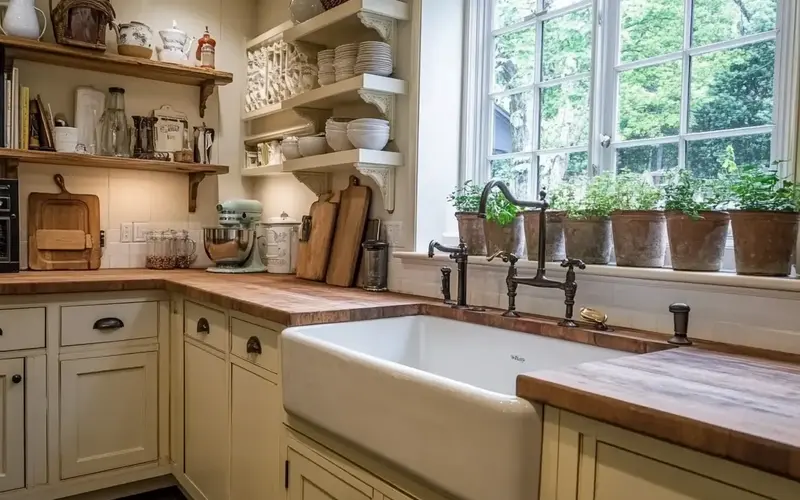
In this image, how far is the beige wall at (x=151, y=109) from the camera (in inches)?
117

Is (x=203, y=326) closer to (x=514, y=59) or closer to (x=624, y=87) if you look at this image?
(x=514, y=59)

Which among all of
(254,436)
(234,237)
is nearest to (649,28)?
(254,436)

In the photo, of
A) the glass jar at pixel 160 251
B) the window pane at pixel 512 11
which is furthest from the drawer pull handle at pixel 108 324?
the window pane at pixel 512 11

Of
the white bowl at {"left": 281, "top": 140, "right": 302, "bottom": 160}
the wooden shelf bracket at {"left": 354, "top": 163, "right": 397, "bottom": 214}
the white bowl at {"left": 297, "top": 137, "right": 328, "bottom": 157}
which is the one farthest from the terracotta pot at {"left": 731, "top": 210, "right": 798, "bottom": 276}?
the white bowl at {"left": 281, "top": 140, "right": 302, "bottom": 160}

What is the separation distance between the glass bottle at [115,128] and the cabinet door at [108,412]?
1078 mm

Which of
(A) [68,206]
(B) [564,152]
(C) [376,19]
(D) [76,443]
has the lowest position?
(D) [76,443]

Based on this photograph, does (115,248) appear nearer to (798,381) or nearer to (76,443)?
(76,443)

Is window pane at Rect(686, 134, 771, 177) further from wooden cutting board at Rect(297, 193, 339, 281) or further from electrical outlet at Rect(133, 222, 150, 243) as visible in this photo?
electrical outlet at Rect(133, 222, 150, 243)

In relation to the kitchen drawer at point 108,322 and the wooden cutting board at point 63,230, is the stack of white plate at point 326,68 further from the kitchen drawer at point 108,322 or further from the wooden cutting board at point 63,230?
the wooden cutting board at point 63,230

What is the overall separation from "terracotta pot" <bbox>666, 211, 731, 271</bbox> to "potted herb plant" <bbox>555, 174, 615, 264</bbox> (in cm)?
23

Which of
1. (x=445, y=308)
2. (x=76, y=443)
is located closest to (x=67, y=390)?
(x=76, y=443)

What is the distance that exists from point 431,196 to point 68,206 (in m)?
1.84

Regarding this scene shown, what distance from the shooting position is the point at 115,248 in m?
3.14

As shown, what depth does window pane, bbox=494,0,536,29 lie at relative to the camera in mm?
2219
